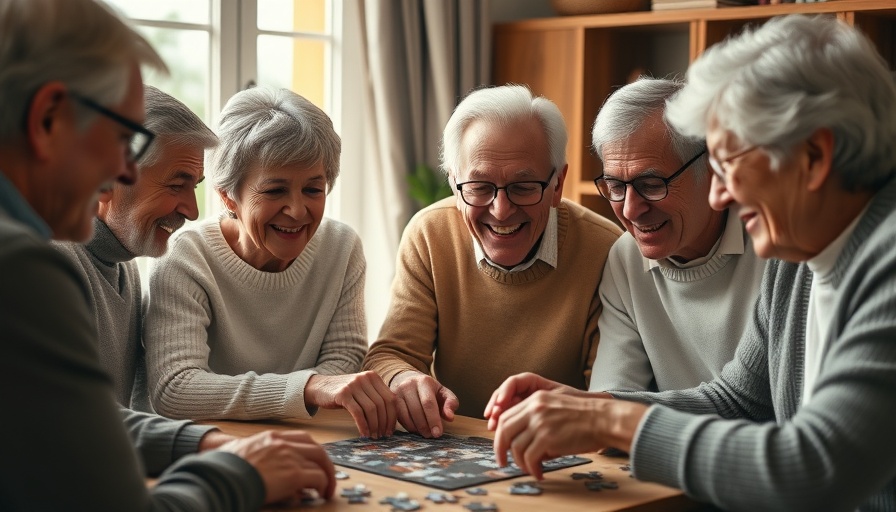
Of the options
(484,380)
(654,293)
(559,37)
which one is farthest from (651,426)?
(559,37)

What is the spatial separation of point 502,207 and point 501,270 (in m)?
0.21

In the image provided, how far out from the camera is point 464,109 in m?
2.92

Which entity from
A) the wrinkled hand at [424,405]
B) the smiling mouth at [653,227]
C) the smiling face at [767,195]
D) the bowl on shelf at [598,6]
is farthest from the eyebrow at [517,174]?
the bowl on shelf at [598,6]

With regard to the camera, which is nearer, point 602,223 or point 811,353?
point 811,353

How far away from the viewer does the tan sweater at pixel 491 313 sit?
285cm

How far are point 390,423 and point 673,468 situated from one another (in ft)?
2.49

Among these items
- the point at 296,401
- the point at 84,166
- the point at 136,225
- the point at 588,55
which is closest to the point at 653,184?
the point at 296,401

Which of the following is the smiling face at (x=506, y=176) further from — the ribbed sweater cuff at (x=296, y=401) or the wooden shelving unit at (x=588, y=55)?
the wooden shelving unit at (x=588, y=55)

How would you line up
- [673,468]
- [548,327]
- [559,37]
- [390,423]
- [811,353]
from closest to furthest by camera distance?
[673,468] < [811,353] < [390,423] < [548,327] < [559,37]

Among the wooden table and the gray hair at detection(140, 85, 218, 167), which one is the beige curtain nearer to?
the gray hair at detection(140, 85, 218, 167)

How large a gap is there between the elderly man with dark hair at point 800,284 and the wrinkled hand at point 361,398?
0.41 m

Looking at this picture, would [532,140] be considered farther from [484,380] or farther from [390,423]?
[390,423]

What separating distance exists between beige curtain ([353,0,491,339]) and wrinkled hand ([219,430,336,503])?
2.91 meters

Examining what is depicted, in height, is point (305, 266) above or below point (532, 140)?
below
